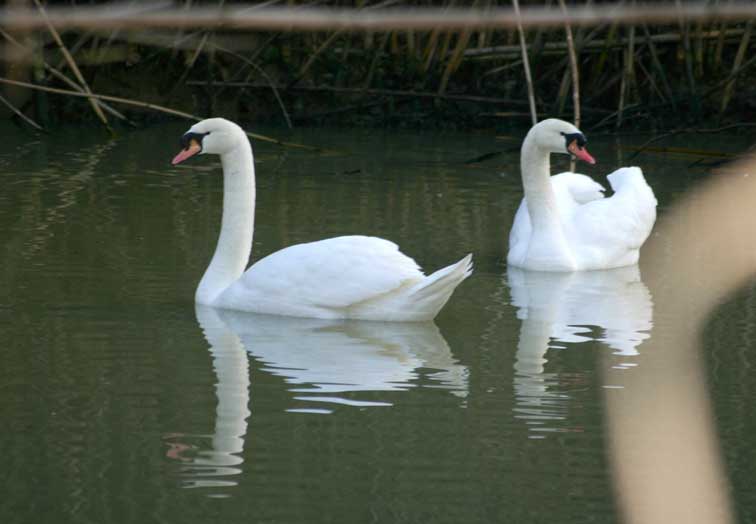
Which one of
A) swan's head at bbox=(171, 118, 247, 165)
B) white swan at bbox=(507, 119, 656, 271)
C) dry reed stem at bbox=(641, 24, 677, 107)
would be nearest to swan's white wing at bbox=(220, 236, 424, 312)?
swan's head at bbox=(171, 118, 247, 165)

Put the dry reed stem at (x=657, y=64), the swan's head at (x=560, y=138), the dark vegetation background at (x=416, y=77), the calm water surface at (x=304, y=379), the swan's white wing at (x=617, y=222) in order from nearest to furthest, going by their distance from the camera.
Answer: the calm water surface at (x=304, y=379) < the swan's white wing at (x=617, y=222) < the swan's head at (x=560, y=138) < the dry reed stem at (x=657, y=64) < the dark vegetation background at (x=416, y=77)

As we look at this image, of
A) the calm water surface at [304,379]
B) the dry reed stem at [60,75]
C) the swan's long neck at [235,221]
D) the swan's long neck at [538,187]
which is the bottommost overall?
the calm water surface at [304,379]

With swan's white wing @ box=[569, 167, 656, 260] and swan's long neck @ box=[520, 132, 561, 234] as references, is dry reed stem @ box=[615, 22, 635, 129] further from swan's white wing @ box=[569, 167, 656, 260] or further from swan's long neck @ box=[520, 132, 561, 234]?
swan's long neck @ box=[520, 132, 561, 234]

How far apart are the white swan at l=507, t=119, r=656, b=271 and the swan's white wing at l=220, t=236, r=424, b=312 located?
6.26 feet

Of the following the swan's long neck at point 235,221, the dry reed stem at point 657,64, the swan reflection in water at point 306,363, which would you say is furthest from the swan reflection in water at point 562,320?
→ the dry reed stem at point 657,64

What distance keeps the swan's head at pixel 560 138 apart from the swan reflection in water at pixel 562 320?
0.75 meters

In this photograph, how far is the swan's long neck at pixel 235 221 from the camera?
6594 mm

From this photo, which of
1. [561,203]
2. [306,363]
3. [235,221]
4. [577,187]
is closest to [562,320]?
→ [306,363]

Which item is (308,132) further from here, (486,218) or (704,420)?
(704,420)

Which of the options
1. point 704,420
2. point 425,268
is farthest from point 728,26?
point 704,420

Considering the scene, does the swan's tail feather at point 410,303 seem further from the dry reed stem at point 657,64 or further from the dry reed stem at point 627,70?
the dry reed stem at point 657,64

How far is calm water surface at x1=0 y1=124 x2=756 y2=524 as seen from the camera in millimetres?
3664

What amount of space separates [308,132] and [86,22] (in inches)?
492

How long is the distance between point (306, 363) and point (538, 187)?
329 cm
